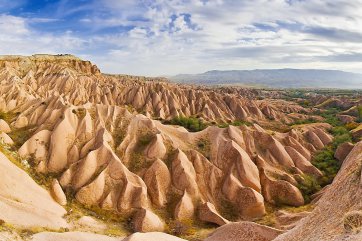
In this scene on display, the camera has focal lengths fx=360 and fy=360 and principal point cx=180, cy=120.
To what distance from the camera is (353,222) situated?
438 inches

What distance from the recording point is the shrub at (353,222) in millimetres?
10922

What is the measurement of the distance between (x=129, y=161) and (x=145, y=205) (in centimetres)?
651

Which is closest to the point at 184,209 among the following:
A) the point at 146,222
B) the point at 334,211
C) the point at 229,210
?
the point at 146,222

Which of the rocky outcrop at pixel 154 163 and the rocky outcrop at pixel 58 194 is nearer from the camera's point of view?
the rocky outcrop at pixel 58 194

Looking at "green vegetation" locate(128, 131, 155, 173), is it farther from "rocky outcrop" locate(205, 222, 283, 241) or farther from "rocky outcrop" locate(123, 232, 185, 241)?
"rocky outcrop" locate(123, 232, 185, 241)

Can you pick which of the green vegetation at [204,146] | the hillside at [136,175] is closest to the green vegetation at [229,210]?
the hillside at [136,175]

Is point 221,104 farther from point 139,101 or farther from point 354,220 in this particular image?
point 354,220

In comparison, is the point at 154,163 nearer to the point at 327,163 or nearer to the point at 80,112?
the point at 80,112

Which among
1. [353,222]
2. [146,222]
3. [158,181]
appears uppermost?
[353,222]

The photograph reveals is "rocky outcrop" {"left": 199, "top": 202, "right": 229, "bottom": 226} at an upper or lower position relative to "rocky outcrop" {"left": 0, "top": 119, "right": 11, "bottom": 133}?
lower

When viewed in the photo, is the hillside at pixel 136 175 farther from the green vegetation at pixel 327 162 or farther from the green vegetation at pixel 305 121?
the green vegetation at pixel 305 121

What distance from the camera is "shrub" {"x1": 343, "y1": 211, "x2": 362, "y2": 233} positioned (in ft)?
35.8

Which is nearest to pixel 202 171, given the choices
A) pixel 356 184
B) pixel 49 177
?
pixel 49 177

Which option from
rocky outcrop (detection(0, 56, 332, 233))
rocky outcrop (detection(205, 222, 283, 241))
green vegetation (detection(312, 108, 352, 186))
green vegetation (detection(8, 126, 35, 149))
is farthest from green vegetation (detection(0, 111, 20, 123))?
green vegetation (detection(312, 108, 352, 186))
